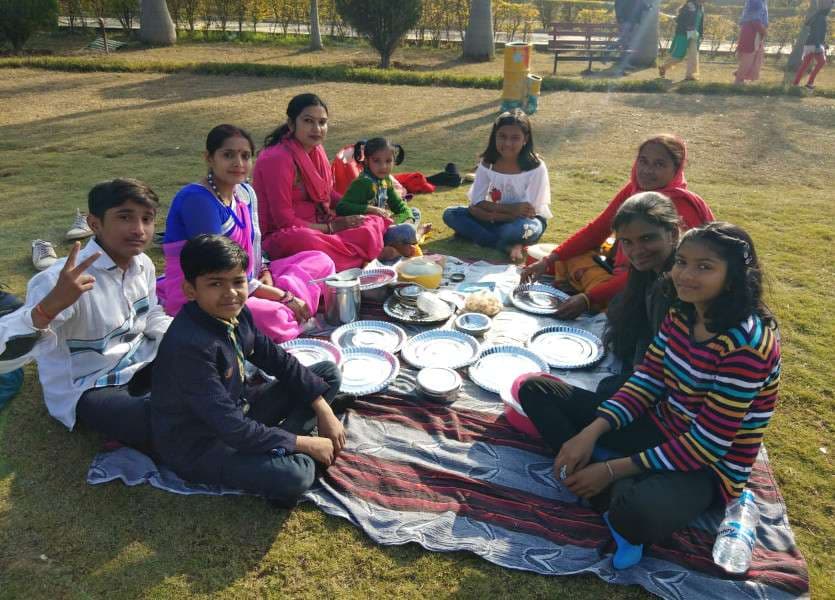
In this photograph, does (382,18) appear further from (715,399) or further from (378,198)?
(715,399)

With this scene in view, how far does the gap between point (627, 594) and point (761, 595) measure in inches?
19.0

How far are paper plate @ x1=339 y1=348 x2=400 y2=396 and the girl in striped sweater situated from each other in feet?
3.73

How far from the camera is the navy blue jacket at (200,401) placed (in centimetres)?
230

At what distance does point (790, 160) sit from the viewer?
797 centimetres

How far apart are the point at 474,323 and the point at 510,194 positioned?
5.95 feet

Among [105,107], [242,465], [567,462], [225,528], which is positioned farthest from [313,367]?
[105,107]

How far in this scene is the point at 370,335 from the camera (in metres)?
3.71

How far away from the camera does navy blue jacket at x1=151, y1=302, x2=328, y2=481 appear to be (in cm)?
230

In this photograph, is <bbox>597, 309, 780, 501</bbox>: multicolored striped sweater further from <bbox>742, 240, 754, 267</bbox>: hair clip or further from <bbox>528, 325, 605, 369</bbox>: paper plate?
<bbox>528, 325, 605, 369</bbox>: paper plate

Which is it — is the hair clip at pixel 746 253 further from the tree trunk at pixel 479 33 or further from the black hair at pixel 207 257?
the tree trunk at pixel 479 33

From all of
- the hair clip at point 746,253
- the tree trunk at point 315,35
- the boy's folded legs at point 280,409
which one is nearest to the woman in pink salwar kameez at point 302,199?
the boy's folded legs at point 280,409

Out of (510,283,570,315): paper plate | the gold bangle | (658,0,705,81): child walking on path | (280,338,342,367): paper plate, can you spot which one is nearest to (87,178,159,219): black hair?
the gold bangle

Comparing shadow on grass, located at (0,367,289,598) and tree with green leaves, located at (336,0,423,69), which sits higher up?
tree with green leaves, located at (336,0,423,69)

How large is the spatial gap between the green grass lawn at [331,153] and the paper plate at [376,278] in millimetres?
1216
